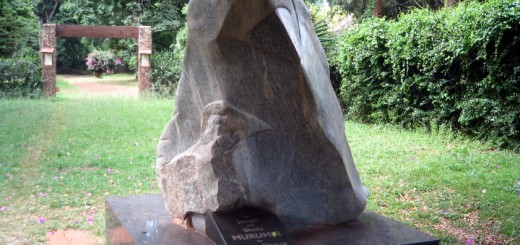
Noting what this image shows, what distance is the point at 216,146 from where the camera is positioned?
118 inches

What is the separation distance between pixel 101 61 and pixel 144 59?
20.3 ft

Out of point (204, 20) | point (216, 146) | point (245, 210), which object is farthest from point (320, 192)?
point (204, 20)

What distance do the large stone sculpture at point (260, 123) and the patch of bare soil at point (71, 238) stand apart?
149cm

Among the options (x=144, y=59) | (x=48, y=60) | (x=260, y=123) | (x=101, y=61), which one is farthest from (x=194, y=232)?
(x=101, y=61)

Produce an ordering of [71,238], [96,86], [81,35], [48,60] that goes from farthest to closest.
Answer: [96,86] → [81,35] → [48,60] → [71,238]

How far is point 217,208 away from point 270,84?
0.69 metres

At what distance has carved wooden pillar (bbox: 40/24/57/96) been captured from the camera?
13.8 metres

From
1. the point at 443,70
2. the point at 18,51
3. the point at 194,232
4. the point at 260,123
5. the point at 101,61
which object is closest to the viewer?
the point at 260,123

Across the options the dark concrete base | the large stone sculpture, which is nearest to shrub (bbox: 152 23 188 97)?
the dark concrete base

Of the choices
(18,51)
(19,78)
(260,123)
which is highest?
(260,123)

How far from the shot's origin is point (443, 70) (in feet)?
28.4

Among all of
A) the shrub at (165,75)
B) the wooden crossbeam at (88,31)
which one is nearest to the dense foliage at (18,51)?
the wooden crossbeam at (88,31)

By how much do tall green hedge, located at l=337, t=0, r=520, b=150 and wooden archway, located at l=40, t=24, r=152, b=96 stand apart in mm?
5872

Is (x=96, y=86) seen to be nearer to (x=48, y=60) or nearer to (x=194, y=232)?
(x=48, y=60)
